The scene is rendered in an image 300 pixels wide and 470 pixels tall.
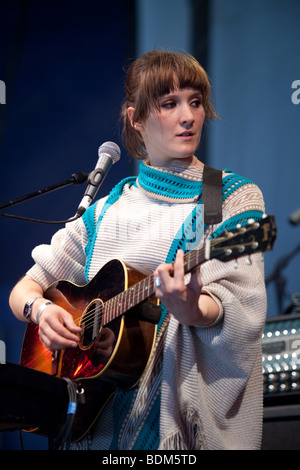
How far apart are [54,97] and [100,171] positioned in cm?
160

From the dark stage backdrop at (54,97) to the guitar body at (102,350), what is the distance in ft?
4.70

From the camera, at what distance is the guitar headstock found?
1205mm

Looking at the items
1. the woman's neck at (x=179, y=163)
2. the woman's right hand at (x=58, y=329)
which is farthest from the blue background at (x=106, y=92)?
the woman's right hand at (x=58, y=329)

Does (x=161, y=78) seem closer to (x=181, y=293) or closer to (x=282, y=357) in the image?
(x=181, y=293)

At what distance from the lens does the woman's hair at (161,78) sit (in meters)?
1.80

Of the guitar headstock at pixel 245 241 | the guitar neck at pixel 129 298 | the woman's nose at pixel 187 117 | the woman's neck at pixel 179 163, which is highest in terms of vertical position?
the woman's nose at pixel 187 117

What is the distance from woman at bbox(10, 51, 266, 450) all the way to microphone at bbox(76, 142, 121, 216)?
0.41 feet

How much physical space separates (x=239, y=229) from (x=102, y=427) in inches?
30.2

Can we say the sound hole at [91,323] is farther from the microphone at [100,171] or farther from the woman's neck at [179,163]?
the woman's neck at [179,163]

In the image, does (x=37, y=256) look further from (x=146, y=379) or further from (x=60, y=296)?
(x=146, y=379)

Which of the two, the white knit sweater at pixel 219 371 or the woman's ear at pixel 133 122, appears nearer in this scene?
the white knit sweater at pixel 219 371

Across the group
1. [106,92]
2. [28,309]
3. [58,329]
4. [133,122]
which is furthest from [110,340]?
[106,92]

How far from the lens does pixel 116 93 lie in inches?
125

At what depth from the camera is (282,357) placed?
1.98 metres
